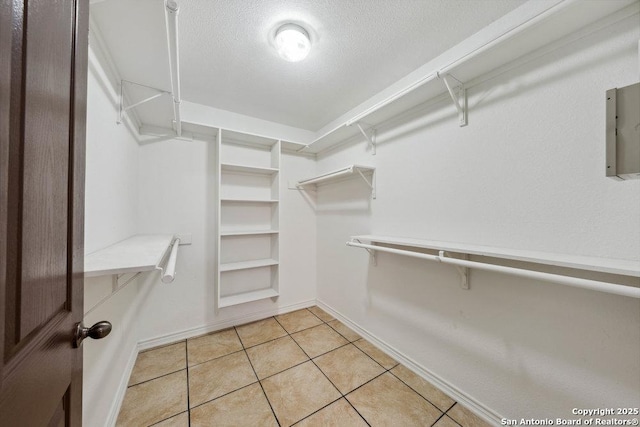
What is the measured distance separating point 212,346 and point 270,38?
8.25 feet

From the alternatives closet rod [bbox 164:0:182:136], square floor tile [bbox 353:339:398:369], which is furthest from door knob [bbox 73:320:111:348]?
square floor tile [bbox 353:339:398:369]

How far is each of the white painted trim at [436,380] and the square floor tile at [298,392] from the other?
61cm

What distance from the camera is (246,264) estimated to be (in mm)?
2406

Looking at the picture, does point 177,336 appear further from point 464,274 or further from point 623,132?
point 623,132

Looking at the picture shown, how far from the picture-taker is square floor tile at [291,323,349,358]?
2002 mm

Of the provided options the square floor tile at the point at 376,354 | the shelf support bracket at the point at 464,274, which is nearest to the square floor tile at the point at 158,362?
the square floor tile at the point at 376,354

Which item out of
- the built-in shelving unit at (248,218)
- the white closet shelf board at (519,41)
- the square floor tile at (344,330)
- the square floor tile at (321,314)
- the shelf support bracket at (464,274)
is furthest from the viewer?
the square floor tile at (321,314)

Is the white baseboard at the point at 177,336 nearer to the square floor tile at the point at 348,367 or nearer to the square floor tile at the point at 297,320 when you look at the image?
the square floor tile at the point at 297,320

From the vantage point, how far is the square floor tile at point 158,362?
1688 mm

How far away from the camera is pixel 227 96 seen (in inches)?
83.4

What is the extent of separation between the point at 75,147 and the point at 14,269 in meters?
0.35

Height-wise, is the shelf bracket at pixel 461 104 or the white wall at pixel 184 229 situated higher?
the shelf bracket at pixel 461 104

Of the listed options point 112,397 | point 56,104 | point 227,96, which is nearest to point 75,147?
point 56,104

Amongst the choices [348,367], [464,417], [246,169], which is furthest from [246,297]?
[464,417]
